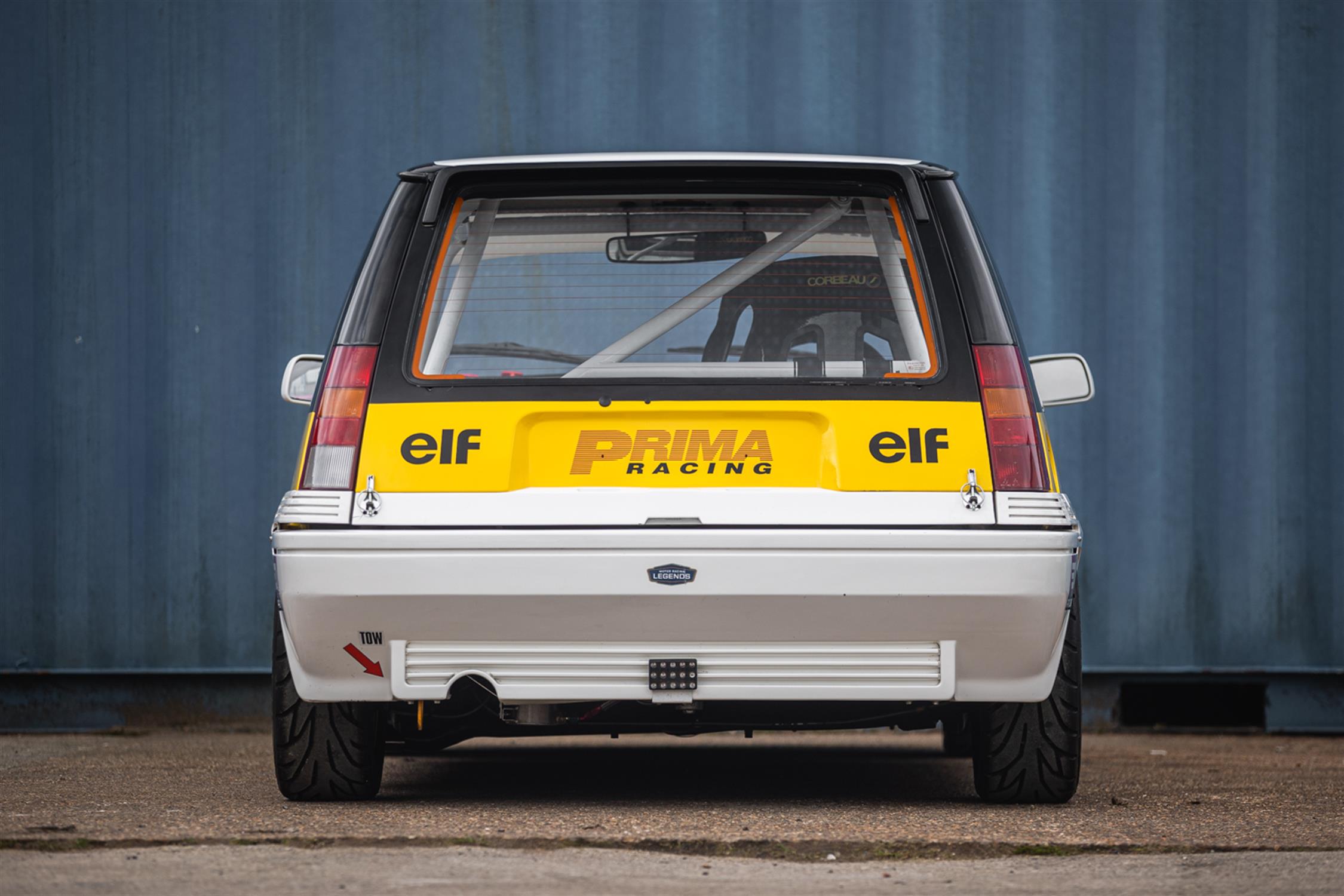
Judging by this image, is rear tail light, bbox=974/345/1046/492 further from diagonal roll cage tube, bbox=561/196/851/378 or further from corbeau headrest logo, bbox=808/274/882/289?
diagonal roll cage tube, bbox=561/196/851/378

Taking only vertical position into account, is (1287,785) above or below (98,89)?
below

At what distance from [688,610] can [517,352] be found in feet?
2.46

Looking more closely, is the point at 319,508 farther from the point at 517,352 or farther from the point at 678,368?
the point at 678,368

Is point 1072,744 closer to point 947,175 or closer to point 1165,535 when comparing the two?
point 947,175

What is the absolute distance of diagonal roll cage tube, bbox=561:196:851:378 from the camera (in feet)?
12.8

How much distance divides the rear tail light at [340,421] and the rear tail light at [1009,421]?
4.77 feet

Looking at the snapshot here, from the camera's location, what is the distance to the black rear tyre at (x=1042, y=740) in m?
4.15

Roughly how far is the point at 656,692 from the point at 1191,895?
1284 millimetres

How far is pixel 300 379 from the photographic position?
14.6ft

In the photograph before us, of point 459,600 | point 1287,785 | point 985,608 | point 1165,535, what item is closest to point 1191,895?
point 985,608

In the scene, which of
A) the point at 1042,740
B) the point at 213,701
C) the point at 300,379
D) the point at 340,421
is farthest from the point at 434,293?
the point at 213,701

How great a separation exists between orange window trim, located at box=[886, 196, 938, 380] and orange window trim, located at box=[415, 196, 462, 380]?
1067 millimetres

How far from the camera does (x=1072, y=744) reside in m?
4.18

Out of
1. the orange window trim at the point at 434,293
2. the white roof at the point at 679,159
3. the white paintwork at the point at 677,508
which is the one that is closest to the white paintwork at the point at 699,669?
the white paintwork at the point at 677,508
